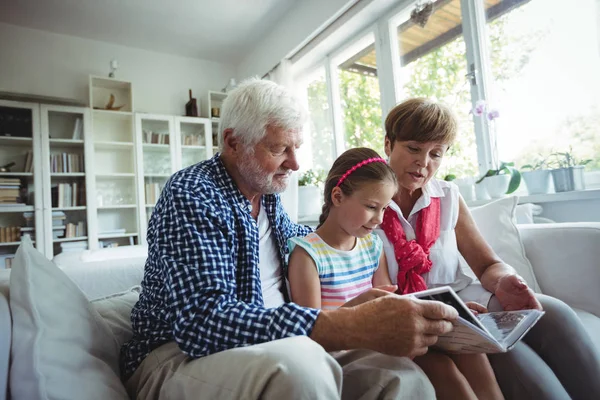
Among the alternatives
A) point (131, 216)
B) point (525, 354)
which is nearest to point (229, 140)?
point (525, 354)

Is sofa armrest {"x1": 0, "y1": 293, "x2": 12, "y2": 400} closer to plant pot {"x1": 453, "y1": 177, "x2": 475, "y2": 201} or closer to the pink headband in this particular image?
the pink headband

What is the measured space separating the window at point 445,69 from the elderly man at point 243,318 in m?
1.56

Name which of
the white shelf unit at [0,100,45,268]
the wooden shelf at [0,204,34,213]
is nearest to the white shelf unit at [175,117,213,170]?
the white shelf unit at [0,100,45,268]

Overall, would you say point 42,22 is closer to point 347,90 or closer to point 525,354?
point 347,90

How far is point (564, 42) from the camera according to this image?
1.84 metres

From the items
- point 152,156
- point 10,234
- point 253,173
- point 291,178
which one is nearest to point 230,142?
point 253,173

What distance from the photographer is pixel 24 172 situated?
3572 millimetres

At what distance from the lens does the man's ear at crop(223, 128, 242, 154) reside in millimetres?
1054

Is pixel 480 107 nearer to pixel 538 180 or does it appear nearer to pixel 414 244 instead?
pixel 538 180

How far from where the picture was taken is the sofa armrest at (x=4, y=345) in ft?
2.12

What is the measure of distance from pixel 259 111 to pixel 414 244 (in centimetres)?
60

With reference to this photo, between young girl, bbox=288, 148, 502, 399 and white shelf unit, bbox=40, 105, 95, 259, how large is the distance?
3.34m

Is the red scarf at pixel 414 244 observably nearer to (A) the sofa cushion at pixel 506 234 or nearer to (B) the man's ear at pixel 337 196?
(B) the man's ear at pixel 337 196

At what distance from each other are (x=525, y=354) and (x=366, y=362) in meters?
0.41
